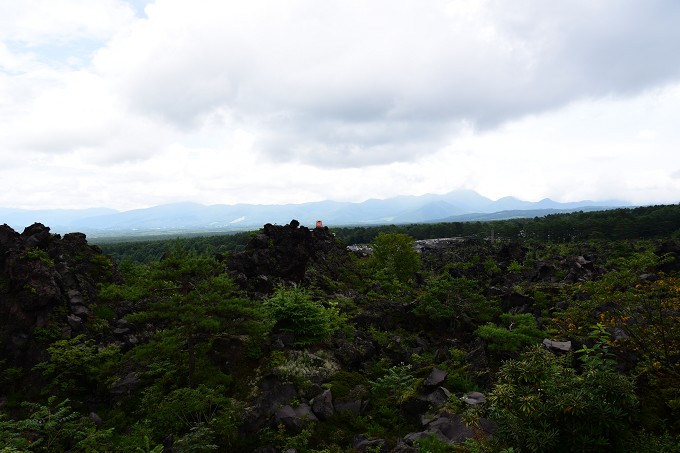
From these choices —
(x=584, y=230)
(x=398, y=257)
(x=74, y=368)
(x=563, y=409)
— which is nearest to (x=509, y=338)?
(x=563, y=409)

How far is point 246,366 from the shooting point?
19766 millimetres

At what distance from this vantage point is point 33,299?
23.1m

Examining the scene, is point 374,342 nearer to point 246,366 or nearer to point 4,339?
point 246,366

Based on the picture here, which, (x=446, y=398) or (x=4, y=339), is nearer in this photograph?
(x=446, y=398)

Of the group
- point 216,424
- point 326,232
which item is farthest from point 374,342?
point 326,232

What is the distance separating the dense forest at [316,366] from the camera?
361 inches

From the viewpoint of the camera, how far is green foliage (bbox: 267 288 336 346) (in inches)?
843

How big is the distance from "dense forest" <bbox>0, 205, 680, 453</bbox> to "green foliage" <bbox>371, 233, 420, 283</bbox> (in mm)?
16515

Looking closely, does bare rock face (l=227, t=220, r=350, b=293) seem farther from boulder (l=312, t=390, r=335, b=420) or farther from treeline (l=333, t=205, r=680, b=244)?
treeline (l=333, t=205, r=680, b=244)

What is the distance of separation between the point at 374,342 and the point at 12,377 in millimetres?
19694

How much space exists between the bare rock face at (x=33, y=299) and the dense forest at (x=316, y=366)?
10cm

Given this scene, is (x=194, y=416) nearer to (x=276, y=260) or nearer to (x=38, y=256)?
(x=38, y=256)

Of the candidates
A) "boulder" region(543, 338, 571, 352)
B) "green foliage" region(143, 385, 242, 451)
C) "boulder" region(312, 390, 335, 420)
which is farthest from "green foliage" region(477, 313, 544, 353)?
"green foliage" region(143, 385, 242, 451)

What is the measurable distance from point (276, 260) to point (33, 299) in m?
22.3
